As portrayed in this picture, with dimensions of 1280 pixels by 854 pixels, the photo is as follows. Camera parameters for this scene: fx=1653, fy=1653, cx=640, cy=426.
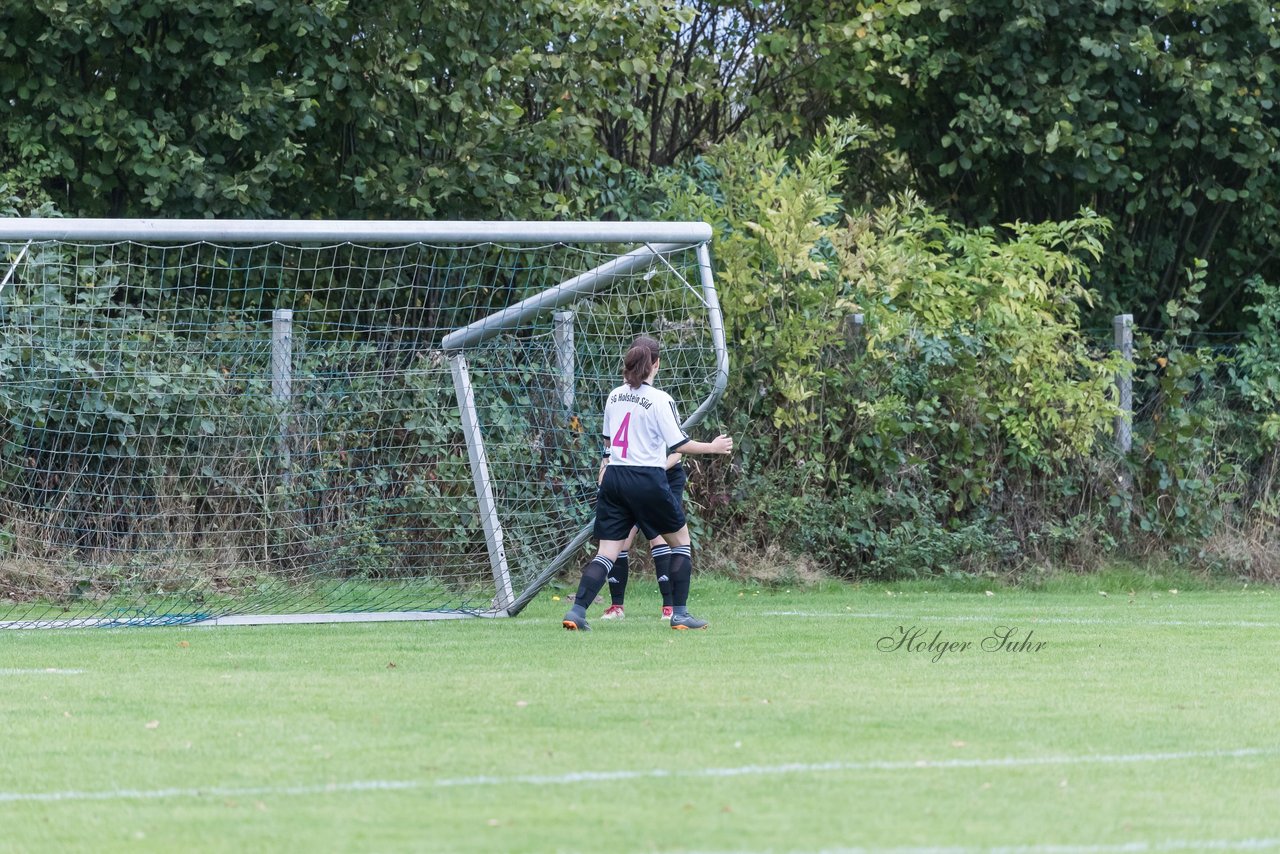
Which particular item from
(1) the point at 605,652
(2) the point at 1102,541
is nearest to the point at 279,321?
(1) the point at 605,652

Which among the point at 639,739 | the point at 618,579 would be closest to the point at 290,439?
the point at 618,579

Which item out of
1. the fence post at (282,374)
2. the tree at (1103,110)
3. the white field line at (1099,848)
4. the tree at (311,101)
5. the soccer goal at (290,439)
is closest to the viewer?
the white field line at (1099,848)

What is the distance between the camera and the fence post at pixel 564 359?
1176 centimetres

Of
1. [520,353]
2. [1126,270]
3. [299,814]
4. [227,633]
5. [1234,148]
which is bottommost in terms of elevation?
[227,633]

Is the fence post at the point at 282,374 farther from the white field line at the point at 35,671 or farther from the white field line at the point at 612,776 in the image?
the white field line at the point at 612,776

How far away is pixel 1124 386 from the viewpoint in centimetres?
1432

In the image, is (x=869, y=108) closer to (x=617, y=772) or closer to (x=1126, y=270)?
(x=1126, y=270)

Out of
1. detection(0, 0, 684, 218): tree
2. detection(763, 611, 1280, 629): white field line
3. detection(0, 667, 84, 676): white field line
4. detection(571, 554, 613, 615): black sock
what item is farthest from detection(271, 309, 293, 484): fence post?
detection(0, 667, 84, 676): white field line

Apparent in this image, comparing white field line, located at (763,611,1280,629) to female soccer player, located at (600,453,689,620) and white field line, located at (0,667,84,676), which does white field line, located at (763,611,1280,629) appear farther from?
white field line, located at (0,667,84,676)

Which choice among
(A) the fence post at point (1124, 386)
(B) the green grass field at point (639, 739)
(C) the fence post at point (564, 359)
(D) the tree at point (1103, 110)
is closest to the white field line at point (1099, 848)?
(B) the green grass field at point (639, 739)

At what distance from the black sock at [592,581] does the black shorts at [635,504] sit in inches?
6.0

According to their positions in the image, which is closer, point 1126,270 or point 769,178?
point 769,178

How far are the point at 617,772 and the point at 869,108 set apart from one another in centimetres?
1318

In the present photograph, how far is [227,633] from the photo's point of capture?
947cm
